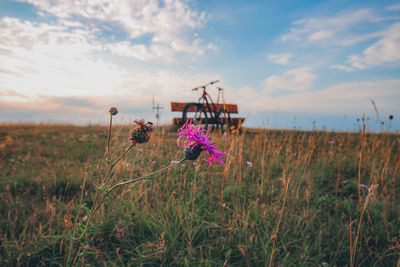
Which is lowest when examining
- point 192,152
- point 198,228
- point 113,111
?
point 198,228

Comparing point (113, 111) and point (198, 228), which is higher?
point (113, 111)

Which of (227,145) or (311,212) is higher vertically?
(227,145)

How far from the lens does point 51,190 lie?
3.24 m

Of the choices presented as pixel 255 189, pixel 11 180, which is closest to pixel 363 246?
pixel 255 189

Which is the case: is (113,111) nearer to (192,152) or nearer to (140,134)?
(140,134)

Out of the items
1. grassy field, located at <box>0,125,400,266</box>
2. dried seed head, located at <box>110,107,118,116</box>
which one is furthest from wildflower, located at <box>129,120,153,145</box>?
grassy field, located at <box>0,125,400,266</box>

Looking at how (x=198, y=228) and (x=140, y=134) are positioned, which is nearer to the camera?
(x=140, y=134)

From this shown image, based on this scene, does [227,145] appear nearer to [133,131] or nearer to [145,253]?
→ [145,253]

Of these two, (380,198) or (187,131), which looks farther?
(380,198)

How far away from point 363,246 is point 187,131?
2525 mm

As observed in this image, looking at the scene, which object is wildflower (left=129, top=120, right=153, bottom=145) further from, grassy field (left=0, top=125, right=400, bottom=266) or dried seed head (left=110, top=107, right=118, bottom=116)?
grassy field (left=0, top=125, right=400, bottom=266)

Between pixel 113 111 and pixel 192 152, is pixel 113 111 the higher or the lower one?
the higher one

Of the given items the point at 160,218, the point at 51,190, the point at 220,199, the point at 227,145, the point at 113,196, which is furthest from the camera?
the point at 227,145

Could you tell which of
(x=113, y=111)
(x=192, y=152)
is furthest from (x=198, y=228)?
(x=113, y=111)
